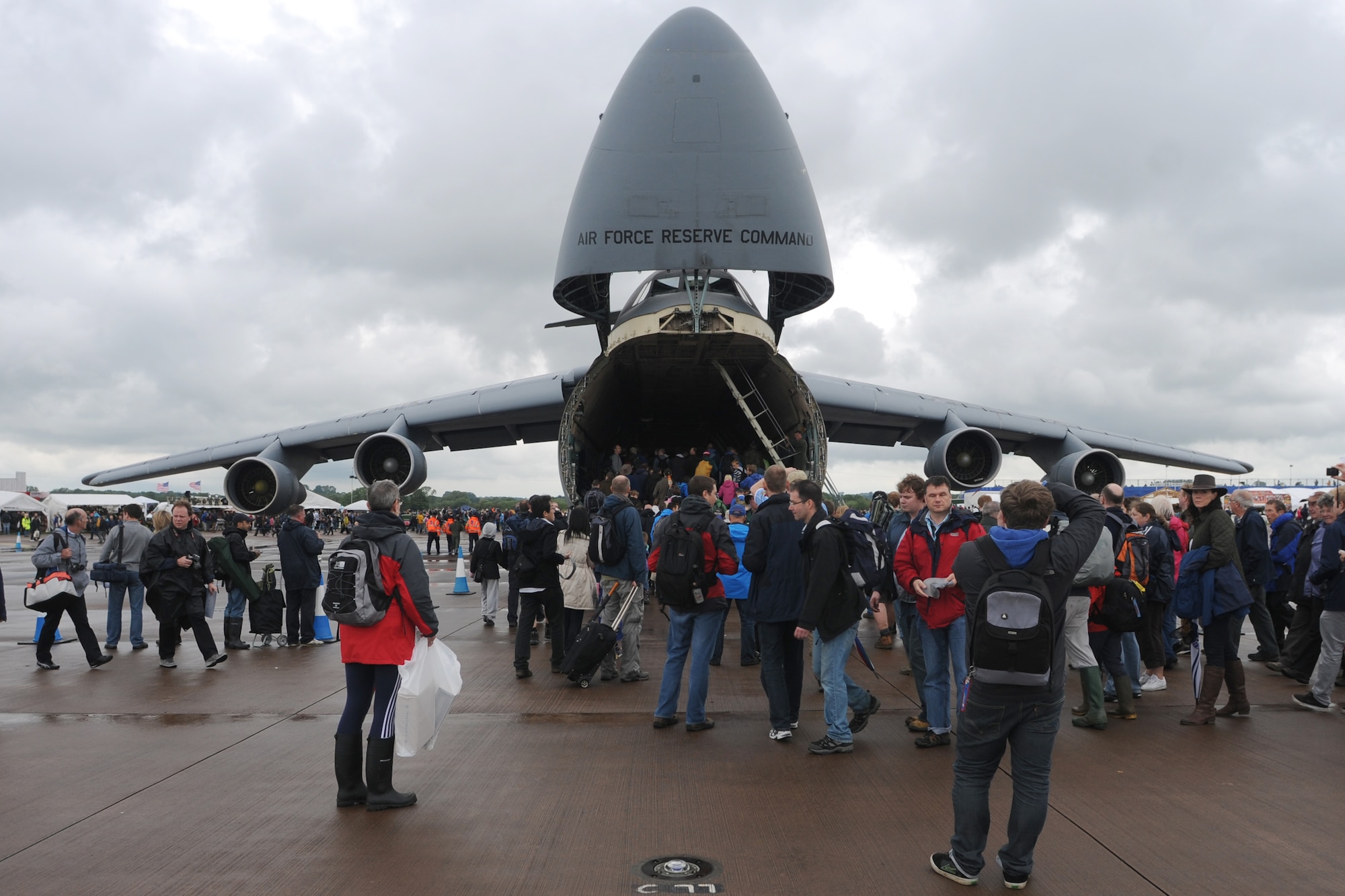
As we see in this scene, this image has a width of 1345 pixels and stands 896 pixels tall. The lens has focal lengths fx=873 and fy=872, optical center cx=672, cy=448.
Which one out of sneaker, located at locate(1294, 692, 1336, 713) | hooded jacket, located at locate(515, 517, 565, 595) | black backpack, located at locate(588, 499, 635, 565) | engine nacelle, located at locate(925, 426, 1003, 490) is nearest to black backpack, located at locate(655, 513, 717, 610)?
black backpack, located at locate(588, 499, 635, 565)

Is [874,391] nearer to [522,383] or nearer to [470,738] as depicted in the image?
[522,383]

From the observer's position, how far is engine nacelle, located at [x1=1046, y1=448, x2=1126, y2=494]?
1387cm

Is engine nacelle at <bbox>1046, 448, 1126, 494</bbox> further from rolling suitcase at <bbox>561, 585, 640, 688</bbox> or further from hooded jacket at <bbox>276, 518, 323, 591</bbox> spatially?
hooded jacket at <bbox>276, 518, 323, 591</bbox>

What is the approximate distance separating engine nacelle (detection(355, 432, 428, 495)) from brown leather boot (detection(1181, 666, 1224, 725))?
1077 cm

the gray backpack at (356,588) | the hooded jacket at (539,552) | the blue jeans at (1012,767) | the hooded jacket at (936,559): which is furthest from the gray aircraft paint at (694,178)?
the blue jeans at (1012,767)

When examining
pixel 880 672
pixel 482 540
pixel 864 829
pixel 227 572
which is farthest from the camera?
pixel 482 540

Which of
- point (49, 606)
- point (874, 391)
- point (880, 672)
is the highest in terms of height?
point (874, 391)

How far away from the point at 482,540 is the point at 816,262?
5.52m

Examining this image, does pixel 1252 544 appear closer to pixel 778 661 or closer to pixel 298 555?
pixel 778 661

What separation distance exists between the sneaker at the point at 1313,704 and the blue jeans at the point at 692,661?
3.91m

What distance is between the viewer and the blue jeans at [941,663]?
15.6ft

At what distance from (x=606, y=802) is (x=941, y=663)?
2.07 metres

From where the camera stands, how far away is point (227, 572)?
8.04m

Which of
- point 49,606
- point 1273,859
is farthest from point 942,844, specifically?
point 49,606
